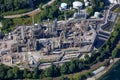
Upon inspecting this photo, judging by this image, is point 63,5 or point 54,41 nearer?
point 54,41

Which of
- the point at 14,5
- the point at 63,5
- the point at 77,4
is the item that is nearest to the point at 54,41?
the point at 63,5

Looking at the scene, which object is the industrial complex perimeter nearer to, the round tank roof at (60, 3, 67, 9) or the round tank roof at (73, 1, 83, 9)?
the round tank roof at (60, 3, 67, 9)

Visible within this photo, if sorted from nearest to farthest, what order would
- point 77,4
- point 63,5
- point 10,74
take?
point 10,74 < point 63,5 < point 77,4

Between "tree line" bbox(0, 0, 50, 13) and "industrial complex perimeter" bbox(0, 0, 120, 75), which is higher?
"tree line" bbox(0, 0, 50, 13)

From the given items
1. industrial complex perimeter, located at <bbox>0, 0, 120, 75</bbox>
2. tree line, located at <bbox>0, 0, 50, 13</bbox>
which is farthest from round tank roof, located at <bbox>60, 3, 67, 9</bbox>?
tree line, located at <bbox>0, 0, 50, 13</bbox>

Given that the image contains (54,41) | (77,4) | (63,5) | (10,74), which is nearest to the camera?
(10,74)

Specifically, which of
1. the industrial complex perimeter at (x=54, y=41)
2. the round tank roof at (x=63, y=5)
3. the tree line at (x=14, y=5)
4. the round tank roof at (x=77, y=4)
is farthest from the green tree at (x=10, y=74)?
the round tank roof at (x=77, y=4)

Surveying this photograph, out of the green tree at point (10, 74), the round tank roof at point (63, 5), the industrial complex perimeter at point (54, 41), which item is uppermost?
the round tank roof at point (63, 5)

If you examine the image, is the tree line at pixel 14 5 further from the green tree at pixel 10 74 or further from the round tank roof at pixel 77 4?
the green tree at pixel 10 74

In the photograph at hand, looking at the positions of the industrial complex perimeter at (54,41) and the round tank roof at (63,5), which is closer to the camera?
the industrial complex perimeter at (54,41)

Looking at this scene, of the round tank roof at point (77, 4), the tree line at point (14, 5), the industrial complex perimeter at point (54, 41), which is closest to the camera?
the industrial complex perimeter at point (54, 41)

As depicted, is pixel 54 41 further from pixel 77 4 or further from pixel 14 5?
pixel 14 5
